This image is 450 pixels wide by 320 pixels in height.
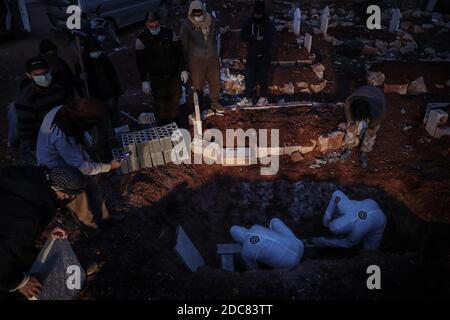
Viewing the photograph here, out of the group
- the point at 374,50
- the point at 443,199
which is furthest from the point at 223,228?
the point at 374,50

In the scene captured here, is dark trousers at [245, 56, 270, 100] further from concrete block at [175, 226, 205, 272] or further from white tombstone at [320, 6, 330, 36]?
white tombstone at [320, 6, 330, 36]

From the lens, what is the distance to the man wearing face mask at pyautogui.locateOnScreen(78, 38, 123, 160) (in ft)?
17.2

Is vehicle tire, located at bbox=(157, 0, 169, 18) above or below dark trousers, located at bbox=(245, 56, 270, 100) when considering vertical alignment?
above

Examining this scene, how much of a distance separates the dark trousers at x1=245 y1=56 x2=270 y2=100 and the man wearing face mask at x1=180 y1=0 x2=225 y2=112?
66 centimetres

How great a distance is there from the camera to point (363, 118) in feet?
17.9

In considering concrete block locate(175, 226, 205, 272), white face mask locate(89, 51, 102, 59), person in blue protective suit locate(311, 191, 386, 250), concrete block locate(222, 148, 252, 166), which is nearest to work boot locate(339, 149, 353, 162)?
person in blue protective suit locate(311, 191, 386, 250)

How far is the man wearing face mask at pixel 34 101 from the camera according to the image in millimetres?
4262

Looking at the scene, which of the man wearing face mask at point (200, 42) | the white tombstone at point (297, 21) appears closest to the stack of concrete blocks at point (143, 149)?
the man wearing face mask at point (200, 42)

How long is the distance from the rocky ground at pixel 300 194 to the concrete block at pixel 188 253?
0.12 meters

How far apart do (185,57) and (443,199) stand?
4081 millimetres

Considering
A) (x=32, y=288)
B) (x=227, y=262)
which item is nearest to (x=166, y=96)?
(x=227, y=262)

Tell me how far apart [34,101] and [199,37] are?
8.17 feet

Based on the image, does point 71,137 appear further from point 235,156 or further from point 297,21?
point 297,21

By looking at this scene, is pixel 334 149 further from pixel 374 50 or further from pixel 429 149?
pixel 374 50
